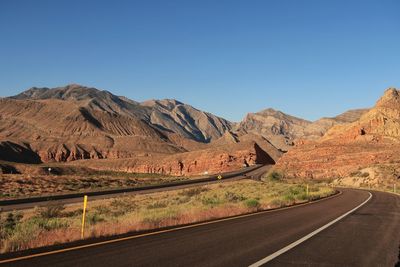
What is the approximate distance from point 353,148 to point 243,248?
277 ft

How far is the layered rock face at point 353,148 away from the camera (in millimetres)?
81769

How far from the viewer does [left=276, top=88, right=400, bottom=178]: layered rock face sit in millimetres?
81769

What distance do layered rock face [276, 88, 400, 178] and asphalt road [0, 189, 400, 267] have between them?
66.4 m

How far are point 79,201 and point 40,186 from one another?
68.4 ft

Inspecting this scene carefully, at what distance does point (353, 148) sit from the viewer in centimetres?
8906

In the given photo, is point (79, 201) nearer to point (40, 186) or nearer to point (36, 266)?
point (40, 186)

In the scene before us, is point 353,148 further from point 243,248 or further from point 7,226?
point 243,248

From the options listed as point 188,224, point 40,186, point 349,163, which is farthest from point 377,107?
point 188,224

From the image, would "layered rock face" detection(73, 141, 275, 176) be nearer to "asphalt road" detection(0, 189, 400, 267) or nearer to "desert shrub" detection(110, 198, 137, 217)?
"desert shrub" detection(110, 198, 137, 217)

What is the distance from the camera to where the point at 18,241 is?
10.2 metres

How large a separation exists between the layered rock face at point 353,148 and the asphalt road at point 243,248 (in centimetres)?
6642

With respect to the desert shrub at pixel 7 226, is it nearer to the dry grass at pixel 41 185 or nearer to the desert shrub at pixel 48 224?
the desert shrub at pixel 48 224

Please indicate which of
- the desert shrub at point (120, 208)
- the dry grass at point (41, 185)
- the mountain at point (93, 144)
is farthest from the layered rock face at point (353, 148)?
the desert shrub at point (120, 208)

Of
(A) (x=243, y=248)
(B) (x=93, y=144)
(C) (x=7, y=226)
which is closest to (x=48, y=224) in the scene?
(C) (x=7, y=226)
